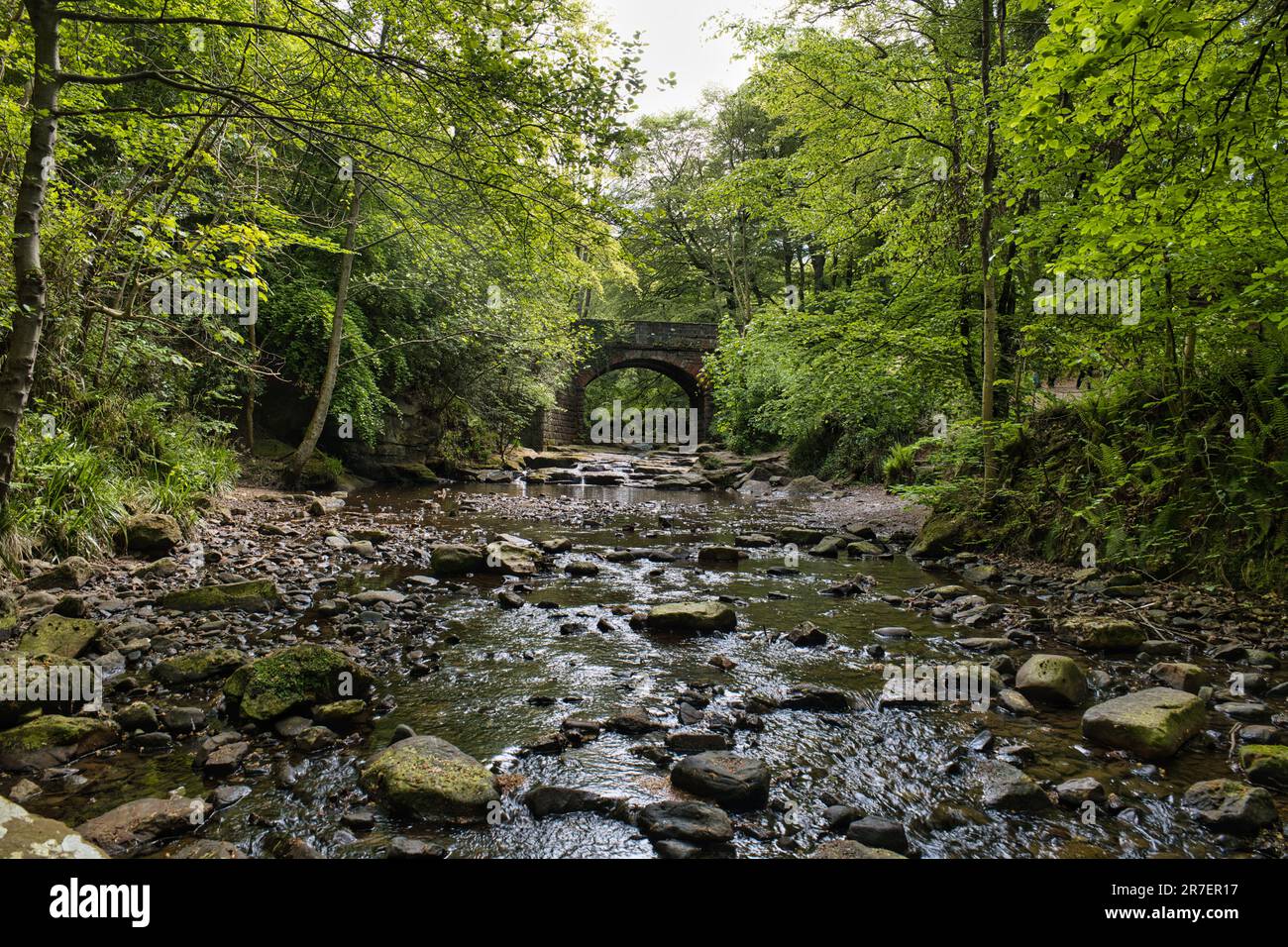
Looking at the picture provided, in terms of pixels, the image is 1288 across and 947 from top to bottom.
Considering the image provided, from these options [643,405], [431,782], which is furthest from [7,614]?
[643,405]

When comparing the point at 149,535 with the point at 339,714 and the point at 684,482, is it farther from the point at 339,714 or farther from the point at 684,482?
the point at 684,482

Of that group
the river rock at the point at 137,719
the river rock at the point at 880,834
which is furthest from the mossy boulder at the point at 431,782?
the river rock at the point at 880,834

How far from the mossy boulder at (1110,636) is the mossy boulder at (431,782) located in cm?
476

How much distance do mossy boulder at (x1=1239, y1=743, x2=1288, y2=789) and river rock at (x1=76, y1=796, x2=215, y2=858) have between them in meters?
4.84

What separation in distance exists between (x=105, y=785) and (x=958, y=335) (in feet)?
34.4

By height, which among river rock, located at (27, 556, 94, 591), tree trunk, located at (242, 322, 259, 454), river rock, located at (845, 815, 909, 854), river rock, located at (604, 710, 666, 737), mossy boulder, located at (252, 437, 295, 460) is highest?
tree trunk, located at (242, 322, 259, 454)

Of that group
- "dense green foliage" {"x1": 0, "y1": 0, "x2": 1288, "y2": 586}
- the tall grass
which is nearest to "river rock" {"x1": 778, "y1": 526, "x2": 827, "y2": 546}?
"dense green foliage" {"x1": 0, "y1": 0, "x2": 1288, "y2": 586}

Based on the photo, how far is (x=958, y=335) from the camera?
9.34m

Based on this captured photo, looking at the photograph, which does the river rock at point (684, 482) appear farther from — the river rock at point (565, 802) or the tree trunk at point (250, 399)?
the river rock at point (565, 802)

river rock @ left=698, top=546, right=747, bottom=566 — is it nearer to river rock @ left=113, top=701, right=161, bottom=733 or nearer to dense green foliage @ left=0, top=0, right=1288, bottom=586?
dense green foliage @ left=0, top=0, right=1288, bottom=586

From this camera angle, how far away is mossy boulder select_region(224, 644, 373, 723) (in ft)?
11.1

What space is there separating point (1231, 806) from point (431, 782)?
3.50 m
